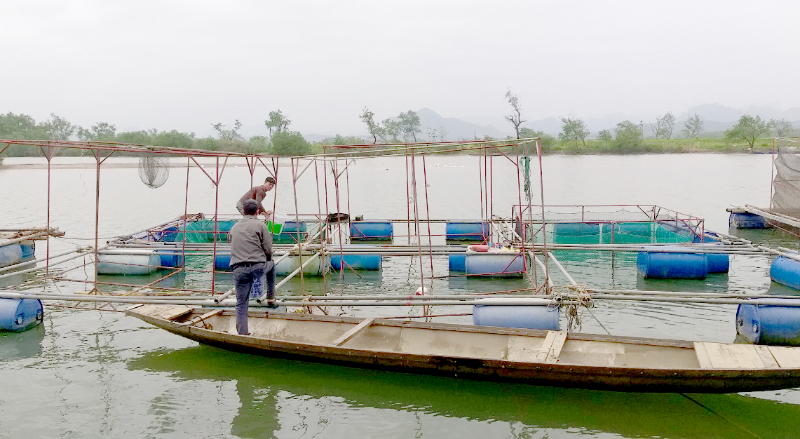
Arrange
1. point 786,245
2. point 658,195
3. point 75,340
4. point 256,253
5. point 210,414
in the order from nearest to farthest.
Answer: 1. point 210,414
2. point 256,253
3. point 75,340
4. point 786,245
5. point 658,195

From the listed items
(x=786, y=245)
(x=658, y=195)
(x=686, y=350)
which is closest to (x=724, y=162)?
(x=658, y=195)

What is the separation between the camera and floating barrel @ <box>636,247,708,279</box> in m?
14.1

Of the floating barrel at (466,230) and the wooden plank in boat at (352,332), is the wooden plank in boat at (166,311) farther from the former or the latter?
the floating barrel at (466,230)

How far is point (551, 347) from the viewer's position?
26.9ft

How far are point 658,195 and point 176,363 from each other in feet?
110

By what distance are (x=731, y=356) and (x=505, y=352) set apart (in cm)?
308

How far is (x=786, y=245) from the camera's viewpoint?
1939cm

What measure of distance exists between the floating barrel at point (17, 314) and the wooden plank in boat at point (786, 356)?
12.6 m

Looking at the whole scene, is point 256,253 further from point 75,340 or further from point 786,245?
point 786,245

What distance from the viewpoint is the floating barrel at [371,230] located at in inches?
813

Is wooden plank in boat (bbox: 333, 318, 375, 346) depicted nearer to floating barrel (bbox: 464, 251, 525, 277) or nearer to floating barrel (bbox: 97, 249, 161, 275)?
floating barrel (bbox: 464, 251, 525, 277)

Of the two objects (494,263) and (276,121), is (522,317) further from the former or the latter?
(276,121)

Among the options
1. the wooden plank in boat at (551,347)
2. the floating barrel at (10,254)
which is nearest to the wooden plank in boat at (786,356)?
the wooden plank in boat at (551,347)

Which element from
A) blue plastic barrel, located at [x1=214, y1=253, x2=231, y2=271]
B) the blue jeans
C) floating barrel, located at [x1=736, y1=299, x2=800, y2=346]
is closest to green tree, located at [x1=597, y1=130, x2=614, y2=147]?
blue plastic barrel, located at [x1=214, y1=253, x2=231, y2=271]
